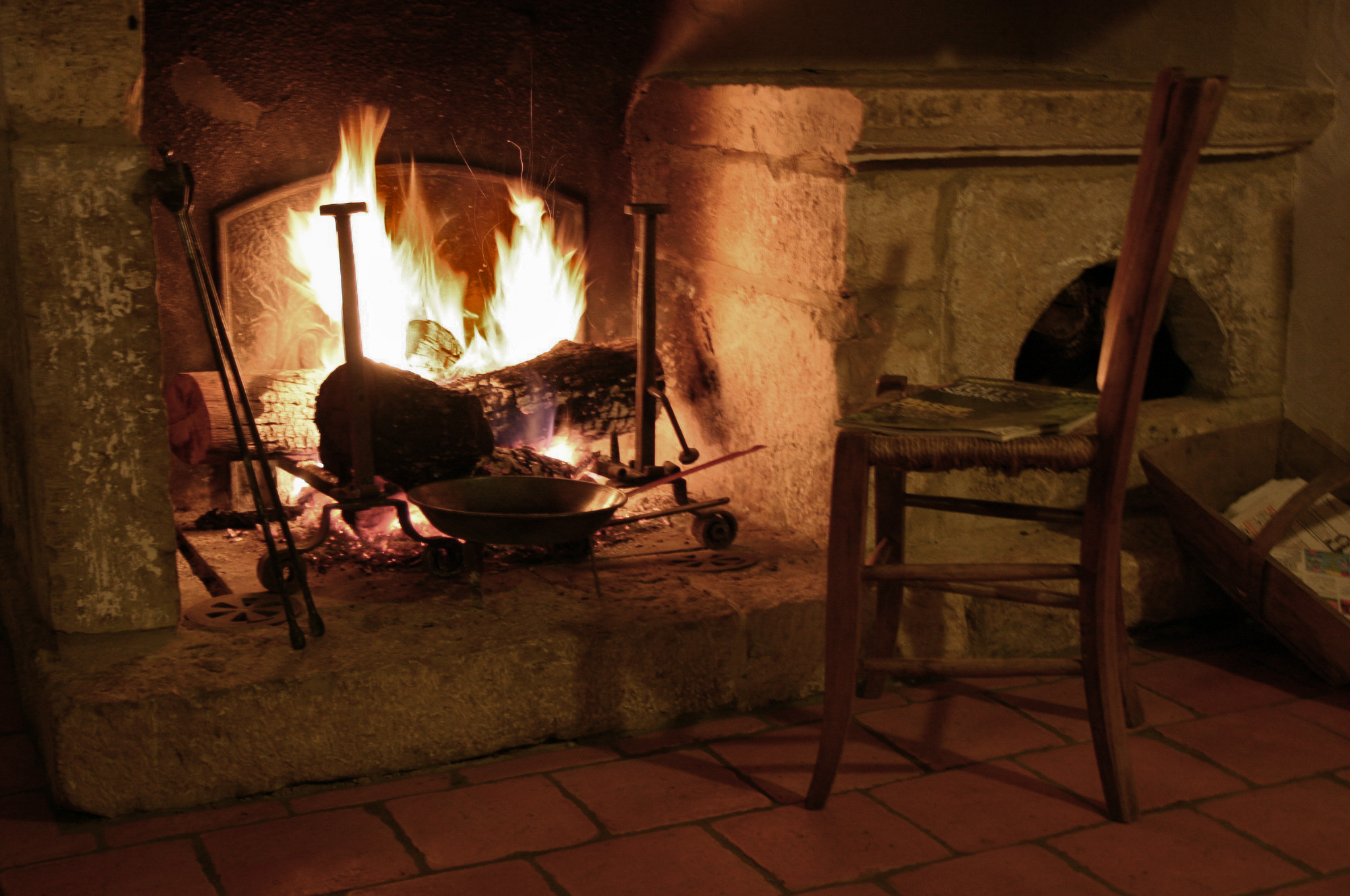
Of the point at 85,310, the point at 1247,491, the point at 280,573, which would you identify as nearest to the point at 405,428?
the point at 280,573

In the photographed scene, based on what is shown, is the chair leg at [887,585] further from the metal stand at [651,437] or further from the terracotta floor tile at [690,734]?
the metal stand at [651,437]

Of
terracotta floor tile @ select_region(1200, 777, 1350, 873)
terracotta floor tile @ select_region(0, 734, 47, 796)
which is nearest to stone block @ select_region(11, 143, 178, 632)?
terracotta floor tile @ select_region(0, 734, 47, 796)

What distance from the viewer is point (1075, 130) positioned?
115 inches

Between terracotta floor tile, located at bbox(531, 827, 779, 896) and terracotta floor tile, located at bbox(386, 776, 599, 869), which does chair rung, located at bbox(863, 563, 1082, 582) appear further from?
terracotta floor tile, located at bbox(386, 776, 599, 869)

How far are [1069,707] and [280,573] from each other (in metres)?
1.71

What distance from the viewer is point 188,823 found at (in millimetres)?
2285

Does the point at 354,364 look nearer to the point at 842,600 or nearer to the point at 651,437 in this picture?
the point at 651,437

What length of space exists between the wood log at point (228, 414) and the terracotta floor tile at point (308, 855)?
1.10 meters

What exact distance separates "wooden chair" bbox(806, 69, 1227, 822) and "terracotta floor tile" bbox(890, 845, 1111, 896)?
225 millimetres

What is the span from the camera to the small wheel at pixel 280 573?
246 cm

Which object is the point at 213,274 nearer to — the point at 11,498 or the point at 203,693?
the point at 11,498

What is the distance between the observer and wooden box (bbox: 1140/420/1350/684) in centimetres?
283

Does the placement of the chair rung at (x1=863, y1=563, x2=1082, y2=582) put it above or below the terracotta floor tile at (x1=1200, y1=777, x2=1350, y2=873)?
above

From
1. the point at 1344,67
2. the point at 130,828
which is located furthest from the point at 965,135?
the point at 130,828
